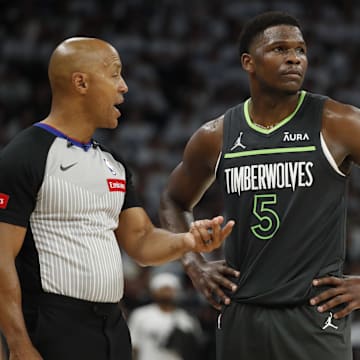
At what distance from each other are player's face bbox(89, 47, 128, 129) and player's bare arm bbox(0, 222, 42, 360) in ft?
2.31

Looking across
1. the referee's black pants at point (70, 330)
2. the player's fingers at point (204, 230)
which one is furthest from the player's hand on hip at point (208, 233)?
the referee's black pants at point (70, 330)

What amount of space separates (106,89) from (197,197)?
110 cm

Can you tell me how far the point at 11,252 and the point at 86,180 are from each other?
0.46 metres

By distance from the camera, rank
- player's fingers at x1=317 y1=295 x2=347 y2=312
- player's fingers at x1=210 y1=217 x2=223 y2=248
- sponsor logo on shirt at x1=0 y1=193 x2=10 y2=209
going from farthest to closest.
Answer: player's fingers at x1=317 y1=295 x2=347 y2=312
player's fingers at x1=210 y1=217 x2=223 y2=248
sponsor logo on shirt at x1=0 y1=193 x2=10 y2=209

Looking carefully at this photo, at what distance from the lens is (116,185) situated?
3783 millimetres

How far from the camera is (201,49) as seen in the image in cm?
1284

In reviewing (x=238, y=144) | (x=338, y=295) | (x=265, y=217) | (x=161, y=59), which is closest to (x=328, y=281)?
(x=338, y=295)

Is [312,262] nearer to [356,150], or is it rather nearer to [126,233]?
[356,150]

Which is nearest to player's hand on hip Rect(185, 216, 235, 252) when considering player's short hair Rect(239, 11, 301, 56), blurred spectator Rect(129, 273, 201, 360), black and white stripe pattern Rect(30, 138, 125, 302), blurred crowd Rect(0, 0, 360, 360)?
black and white stripe pattern Rect(30, 138, 125, 302)

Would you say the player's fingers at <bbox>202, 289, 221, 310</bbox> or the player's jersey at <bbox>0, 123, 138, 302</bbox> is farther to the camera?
the player's fingers at <bbox>202, 289, 221, 310</bbox>

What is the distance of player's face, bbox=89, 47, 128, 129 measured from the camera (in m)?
3.72

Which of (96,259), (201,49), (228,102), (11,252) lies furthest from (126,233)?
(201,49)

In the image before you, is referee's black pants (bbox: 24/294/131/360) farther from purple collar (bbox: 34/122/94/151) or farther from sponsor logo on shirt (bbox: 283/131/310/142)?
sponsor logo on shirt (bbox: 283/131/310/142)

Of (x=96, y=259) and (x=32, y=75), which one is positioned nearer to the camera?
(x=96, y=259)
